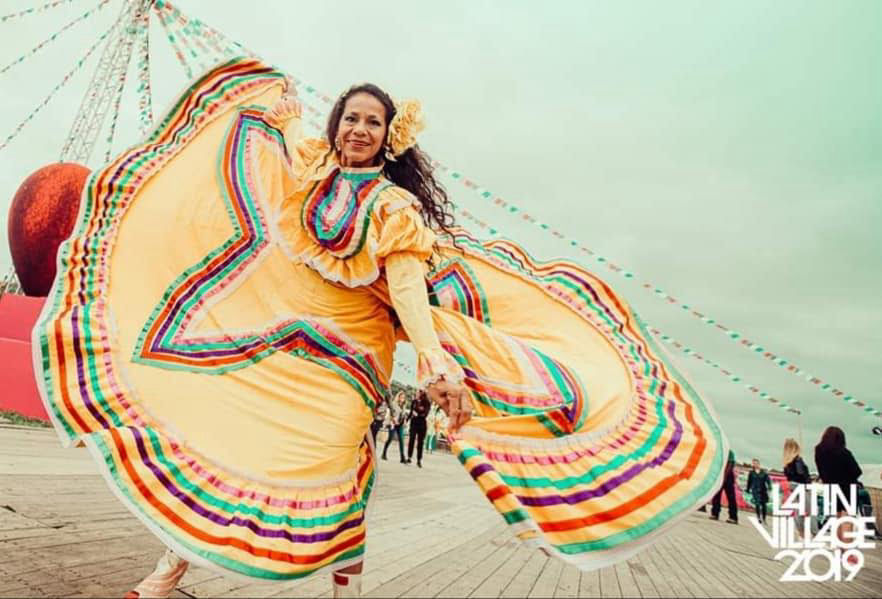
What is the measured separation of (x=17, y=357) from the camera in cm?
927

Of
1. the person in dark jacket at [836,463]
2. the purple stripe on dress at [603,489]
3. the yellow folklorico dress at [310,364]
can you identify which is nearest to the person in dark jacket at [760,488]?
the person in dark jacket at [836,463]

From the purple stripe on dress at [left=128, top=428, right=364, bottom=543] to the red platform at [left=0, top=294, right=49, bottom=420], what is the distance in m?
9.04

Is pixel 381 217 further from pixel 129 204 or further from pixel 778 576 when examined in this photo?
pixel 778 576

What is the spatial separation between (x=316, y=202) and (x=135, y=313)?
0.74 m

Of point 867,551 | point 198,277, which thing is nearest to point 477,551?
point 198,277

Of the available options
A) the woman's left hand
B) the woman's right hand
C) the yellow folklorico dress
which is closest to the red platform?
the woman's right hand

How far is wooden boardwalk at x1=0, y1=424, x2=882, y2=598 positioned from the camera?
2479 mm

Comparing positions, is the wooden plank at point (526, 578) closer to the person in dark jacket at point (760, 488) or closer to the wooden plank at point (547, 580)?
the wooden plank at point (547, 580)

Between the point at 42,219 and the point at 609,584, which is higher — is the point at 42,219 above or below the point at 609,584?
above

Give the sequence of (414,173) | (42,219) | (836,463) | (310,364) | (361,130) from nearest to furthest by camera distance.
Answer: (310,364) → (361,130) → (414,173) → (836,463) → (42,219)

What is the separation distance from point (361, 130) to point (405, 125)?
161mm

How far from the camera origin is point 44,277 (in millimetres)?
7199

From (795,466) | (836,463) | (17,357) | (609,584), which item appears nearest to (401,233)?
(609,584)

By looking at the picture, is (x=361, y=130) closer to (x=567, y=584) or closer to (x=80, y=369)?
(x=80, y=369)
